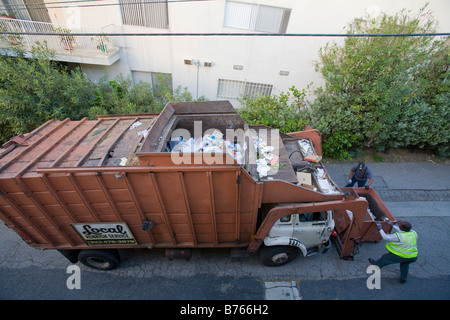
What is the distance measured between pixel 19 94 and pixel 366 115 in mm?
10440

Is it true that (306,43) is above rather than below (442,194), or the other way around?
above

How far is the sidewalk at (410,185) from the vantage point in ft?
19.5

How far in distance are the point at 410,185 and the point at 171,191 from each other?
736 centimetres

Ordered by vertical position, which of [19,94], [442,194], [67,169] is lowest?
[442,194]

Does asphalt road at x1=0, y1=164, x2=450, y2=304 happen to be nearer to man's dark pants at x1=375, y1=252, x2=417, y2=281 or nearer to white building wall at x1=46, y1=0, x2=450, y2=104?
man's dark pants at x1=375, y1=252, x2=417, y2=281

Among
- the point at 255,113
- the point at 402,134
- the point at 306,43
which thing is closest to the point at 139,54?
the point at 255,113

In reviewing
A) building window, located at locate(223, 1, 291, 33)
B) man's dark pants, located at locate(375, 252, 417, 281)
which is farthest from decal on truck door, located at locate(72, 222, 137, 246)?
building window, located at locate(223, 1, 291, 33)

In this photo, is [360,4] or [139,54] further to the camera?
[139,54]

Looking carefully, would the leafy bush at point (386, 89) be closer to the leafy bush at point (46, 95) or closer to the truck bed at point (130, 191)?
the truck bed at point (130, 191)

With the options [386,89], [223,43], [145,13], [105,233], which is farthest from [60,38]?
[386,89]

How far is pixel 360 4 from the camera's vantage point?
6770 millimetres

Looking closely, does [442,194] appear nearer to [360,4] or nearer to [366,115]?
[366,115]

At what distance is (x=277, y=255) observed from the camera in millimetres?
4238
